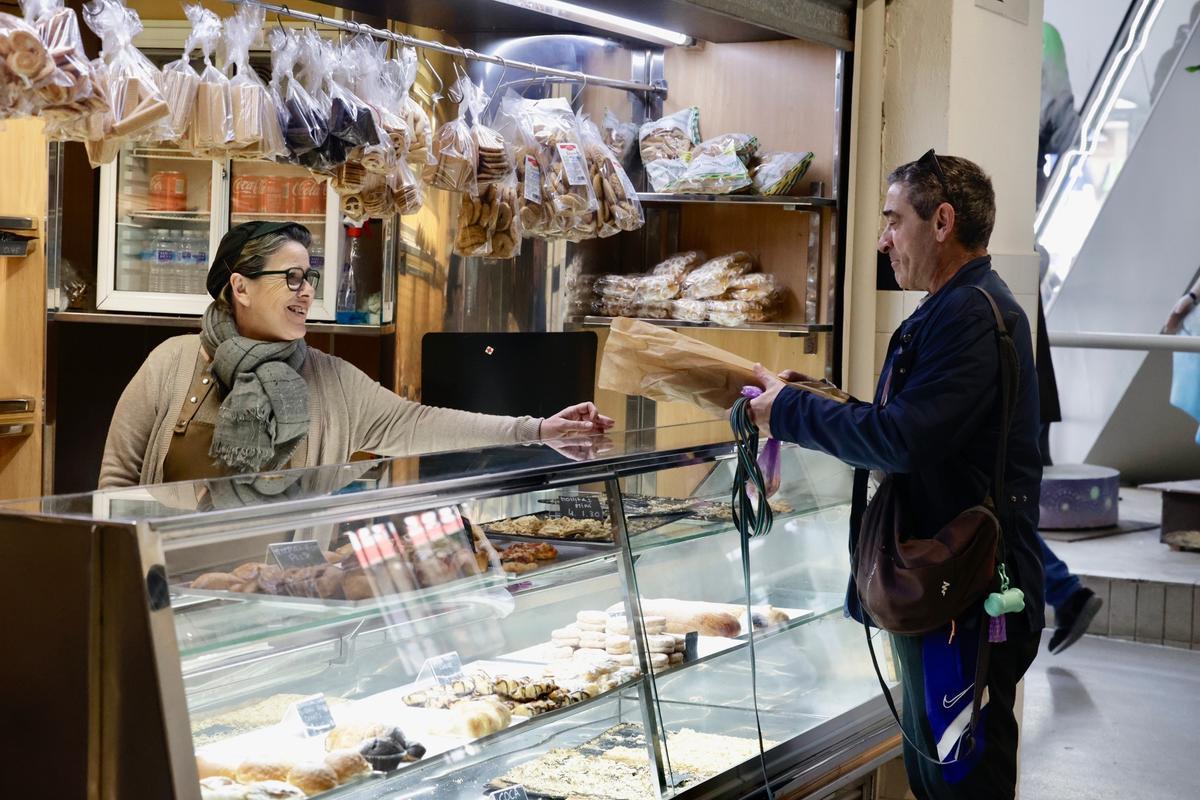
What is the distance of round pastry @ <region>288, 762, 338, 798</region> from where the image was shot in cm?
188

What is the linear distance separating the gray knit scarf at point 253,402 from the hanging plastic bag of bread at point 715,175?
1.66m

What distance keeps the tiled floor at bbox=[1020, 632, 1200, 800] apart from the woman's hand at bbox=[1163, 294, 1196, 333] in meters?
3.05

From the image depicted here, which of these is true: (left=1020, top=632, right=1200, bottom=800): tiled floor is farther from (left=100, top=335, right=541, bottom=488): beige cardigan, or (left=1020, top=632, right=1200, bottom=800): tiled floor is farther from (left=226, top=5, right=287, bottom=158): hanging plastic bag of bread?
(left=226, top=5, right=287, bottom=158): hanging plastic bag of bread

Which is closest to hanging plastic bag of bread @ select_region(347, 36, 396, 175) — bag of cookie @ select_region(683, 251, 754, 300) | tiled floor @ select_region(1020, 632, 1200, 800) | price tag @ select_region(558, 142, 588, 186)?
price tag @ select_region(558, 142, 588, 186)

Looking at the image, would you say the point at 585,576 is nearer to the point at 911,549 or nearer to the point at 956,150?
the point at 911,549

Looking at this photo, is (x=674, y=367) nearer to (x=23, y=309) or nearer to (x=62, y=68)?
(x=62, y=68)

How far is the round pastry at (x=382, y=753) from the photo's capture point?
2002 mm

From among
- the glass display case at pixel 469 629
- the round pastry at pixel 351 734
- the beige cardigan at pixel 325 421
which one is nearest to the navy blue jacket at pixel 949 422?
the glass display case at pixel 469 629

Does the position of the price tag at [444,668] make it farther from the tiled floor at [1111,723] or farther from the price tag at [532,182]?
the tiled floor at [1111,723]

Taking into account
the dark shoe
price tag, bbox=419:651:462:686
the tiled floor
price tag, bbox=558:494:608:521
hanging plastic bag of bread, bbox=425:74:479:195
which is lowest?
the tiled floor

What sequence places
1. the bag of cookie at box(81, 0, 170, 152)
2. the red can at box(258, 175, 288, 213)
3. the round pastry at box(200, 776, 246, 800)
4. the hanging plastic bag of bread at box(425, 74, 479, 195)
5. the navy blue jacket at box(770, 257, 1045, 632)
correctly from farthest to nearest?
the red can at box(258, 175, 288, 213) → the hanging plastic bag of bread at box(425, 74, 479, 195) → the bag of cookie at box(81, 0, 170, 152) → the navy blue jacket at box(770, 257, 1045, 632) → the round pastry at box(200, 776, 246, 800)

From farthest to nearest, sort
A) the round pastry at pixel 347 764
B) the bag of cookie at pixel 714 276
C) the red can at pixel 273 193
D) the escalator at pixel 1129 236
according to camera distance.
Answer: the escalator at pixel 1129 236 < the red can at pixel 273 193 < the bag of cookie at pixel 714 276 < the round pastry at pixel 347 764

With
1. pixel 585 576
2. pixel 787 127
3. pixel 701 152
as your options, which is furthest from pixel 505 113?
pixel 585 576

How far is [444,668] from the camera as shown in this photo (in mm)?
2215
